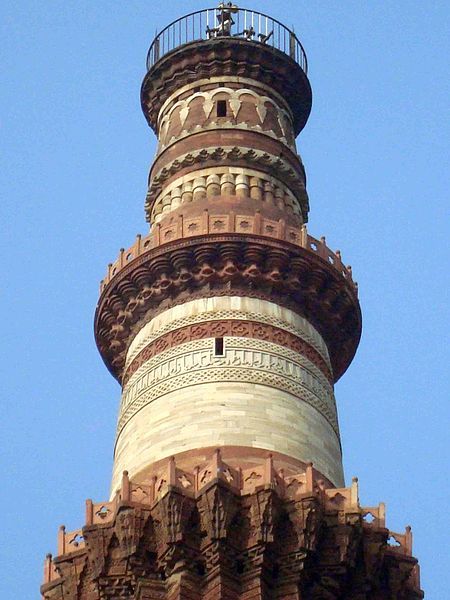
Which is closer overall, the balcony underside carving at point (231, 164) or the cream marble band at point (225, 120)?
the balcony underside carving at point (231, 164)

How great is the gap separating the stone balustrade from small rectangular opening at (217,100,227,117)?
3.02m

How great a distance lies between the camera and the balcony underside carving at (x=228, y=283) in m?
24.3

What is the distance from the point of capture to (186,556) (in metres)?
20.7

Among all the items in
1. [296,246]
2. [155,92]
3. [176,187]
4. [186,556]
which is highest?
[155,92]

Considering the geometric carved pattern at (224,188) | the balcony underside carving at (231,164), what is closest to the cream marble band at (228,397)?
the geometric carved pattern at (224,188)

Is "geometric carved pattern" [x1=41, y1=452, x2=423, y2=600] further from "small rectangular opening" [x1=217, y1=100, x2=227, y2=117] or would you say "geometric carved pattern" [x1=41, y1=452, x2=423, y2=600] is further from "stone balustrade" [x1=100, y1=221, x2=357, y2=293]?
"small rectangular opening" [x1=217, y1=100, x2=227, y2=117]

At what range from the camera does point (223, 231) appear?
24.5 m

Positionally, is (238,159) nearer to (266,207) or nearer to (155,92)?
(266,207)

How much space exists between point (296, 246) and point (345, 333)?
1.78m

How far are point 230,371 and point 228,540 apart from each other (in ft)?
10.3

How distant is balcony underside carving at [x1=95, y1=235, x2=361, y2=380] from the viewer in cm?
2434

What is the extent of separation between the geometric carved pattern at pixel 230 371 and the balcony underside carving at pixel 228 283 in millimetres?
1079

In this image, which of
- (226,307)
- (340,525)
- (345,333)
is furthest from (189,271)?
(340,525)

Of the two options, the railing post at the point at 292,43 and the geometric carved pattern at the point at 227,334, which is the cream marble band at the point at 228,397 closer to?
the geometric carved pattern at the point at 227,334
